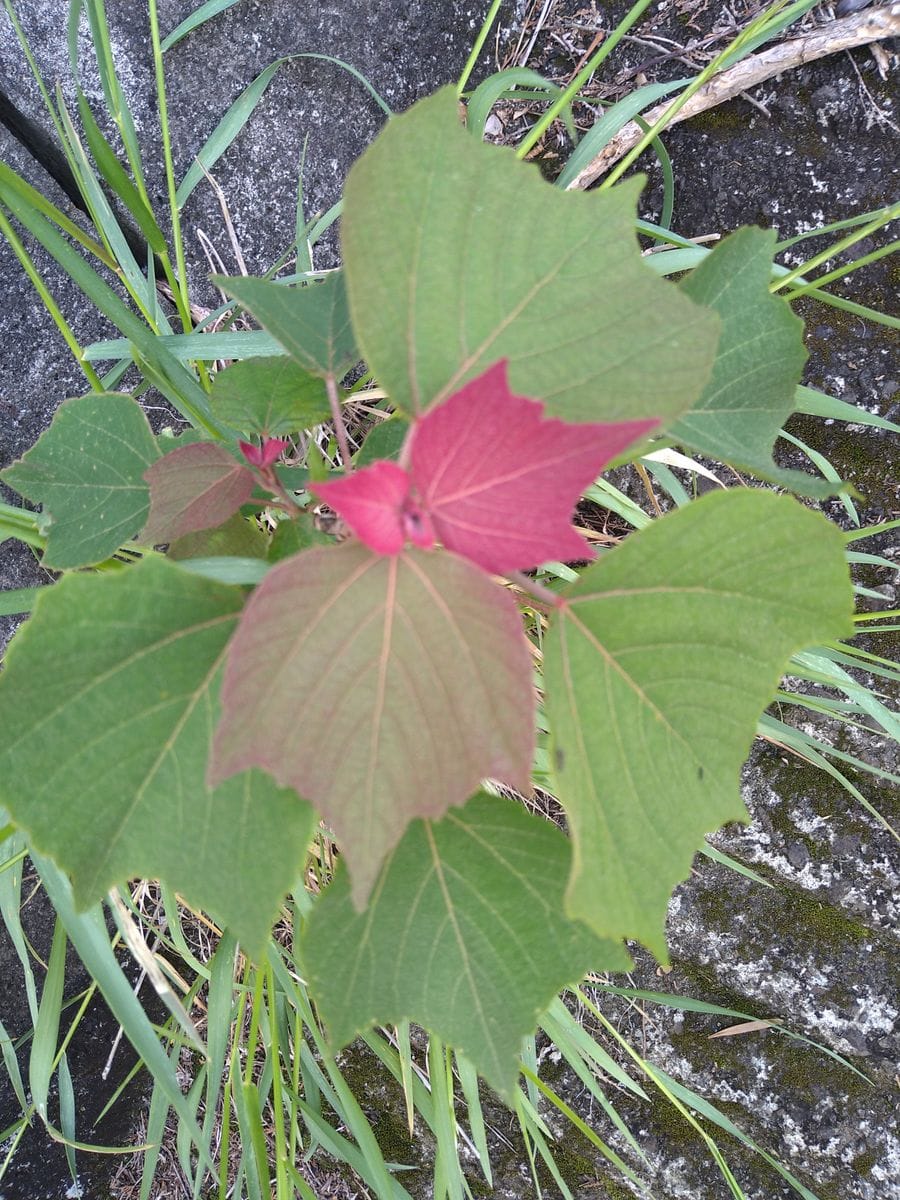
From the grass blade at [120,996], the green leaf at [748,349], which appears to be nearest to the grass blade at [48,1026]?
the grass blade at [120,996]

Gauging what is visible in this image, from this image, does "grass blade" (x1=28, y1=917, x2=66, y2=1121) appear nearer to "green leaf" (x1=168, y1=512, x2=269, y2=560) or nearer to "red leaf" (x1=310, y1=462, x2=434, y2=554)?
"green leaf" (x1=168, y1=512, x2=269, y2=560)

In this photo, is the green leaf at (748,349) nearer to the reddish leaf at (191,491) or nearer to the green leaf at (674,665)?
the green leaf at (674,665)

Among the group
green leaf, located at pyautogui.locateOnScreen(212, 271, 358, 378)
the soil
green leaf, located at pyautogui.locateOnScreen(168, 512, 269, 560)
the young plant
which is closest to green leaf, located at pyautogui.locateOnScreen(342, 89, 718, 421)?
the young plant

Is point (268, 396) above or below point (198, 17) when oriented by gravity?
below

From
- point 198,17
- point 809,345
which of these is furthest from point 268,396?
point 809,345

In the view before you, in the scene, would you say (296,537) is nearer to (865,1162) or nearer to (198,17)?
(198,17)

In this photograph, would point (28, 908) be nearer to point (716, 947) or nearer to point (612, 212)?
point (716, 947)
